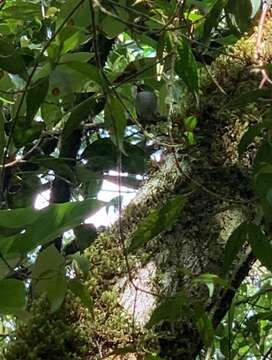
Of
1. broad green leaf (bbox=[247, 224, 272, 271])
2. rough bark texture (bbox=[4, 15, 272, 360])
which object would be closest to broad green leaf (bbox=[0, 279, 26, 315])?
rough bark texture (bbox=[4, 15, 272, 360])

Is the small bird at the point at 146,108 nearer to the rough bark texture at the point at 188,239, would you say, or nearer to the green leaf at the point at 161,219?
the rough bark texture at the point at 188,239

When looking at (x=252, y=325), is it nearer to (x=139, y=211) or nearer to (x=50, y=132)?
(x=139, y=211)

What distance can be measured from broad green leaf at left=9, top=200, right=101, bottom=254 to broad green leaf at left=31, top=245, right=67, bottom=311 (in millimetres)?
103

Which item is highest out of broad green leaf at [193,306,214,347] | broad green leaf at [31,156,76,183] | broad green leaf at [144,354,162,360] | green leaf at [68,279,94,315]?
broad green leaf at [31,156,76,183]

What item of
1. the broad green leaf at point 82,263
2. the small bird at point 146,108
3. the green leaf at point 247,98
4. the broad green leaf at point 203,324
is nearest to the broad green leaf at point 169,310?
the broad green leaf at point 203,324

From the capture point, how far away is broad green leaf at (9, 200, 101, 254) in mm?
678

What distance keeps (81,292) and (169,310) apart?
105 mm

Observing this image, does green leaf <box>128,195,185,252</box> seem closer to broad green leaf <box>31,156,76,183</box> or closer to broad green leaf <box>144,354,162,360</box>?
broad green leaf <box>144,354,162,360</box>

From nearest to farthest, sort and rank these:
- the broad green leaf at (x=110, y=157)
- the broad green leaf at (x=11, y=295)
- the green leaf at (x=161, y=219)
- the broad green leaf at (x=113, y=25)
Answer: the broad green leaf at (x=11, y=295), the green leaf at (x=161, y=219), the broad green leaf at (x=113, y=25), the broad green leaf at (x=110, y=157)

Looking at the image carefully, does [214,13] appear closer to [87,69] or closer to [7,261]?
[87,69]

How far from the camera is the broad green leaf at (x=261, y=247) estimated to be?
2.42 feet

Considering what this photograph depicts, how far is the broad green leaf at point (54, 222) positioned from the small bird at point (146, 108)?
1.64ft

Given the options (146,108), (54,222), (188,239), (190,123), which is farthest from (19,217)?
(146,108)

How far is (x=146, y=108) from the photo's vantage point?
1168 mm
